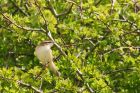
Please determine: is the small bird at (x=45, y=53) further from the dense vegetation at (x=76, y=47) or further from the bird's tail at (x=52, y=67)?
the dense vegetation at (x=76, y=47)

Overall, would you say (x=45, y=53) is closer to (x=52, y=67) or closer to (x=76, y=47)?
(x=52, y=67)

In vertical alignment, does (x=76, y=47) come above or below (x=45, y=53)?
below

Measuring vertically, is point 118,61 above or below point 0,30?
below

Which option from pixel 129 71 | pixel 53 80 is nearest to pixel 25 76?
pixel 53 80

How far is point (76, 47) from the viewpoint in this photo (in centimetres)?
569

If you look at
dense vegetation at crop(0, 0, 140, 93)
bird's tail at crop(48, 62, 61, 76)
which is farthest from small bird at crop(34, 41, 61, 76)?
dense vegetation at crop(0, 0, 140, 93)

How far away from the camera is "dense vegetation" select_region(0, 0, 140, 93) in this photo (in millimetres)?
4777

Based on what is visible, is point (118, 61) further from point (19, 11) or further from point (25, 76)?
point (19, 11)

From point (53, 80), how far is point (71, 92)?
292 mm

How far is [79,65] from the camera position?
4.84 metres

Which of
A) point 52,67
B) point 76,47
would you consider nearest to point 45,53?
point 52,67

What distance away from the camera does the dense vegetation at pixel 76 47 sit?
4.78 meters

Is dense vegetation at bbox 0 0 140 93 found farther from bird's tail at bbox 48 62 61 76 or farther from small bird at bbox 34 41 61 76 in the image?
small bird at bbox 34 41 61 76

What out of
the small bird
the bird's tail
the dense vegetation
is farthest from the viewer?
the dense vegetation
